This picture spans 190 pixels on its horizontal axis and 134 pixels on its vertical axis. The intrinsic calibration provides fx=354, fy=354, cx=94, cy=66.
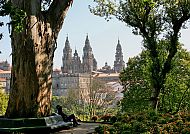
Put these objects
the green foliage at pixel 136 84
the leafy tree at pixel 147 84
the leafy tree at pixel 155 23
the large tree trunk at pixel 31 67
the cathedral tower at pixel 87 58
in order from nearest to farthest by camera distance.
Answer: the large tree trunk at pixel 31 67 < the leafy tree at pixel 155 23 < the leafy tree at pixel 147 84 < the green foliage at pixel 136 84 < the cathedral tower at pixel 87 58

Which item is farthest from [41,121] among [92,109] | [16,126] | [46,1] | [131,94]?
[92,109]

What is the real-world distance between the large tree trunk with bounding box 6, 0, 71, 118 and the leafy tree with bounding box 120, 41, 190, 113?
15239 millimetres

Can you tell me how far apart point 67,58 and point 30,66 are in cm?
12692

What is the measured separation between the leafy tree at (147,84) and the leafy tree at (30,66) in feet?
50.0

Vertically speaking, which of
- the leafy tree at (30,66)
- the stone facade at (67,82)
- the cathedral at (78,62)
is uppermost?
the cathedral at (78,62)

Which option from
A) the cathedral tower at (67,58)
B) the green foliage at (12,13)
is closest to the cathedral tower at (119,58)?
the cathedral tower at (67,58)

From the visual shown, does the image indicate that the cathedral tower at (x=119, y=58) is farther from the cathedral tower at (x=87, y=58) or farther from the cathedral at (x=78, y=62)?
the cathedral at (x=78, y=62)

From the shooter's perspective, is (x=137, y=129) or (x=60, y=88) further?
(x=60, y=88)

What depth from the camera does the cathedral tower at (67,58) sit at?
137 metres

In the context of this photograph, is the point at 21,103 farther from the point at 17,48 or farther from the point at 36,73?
the point at 17,48

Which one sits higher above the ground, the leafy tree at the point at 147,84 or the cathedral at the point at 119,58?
the cathedral at the point at 119,58

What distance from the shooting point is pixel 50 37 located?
34.7 feet

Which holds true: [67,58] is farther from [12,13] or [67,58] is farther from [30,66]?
[12,13]

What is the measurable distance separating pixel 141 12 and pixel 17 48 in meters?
A: 8.86
